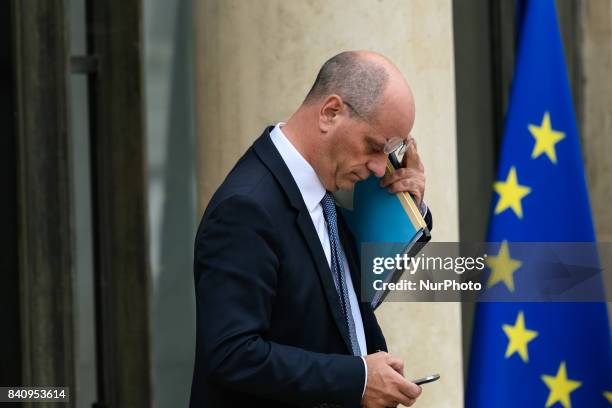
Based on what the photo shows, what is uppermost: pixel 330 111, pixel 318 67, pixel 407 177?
pixel 318 67

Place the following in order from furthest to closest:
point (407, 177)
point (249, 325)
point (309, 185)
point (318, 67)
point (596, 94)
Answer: point (596, 94) → point (318, 67) → point (407, 177) → point (309, 185) → point (249, 325)

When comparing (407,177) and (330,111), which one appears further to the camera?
(407,177)

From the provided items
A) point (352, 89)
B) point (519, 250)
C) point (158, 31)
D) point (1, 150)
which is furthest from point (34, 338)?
point (352, 89)

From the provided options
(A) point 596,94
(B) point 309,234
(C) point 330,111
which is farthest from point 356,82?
(A) point 596,94

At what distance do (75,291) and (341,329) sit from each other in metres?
2.16

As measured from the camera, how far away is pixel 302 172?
3.40 metres

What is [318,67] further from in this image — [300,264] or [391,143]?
[300,264]

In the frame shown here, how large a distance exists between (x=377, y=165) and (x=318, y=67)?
1.50 meters

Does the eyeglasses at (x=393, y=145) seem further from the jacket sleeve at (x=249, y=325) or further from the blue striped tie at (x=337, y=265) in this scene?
the jacket sleeve at (x=249, y=325)

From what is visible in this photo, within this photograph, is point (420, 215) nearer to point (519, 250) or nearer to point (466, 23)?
point (519, 250)

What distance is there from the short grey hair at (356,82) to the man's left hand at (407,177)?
0.34 metres

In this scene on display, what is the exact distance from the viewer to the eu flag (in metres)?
5.20

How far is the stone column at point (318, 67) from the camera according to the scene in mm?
4816

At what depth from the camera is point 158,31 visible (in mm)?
5836
